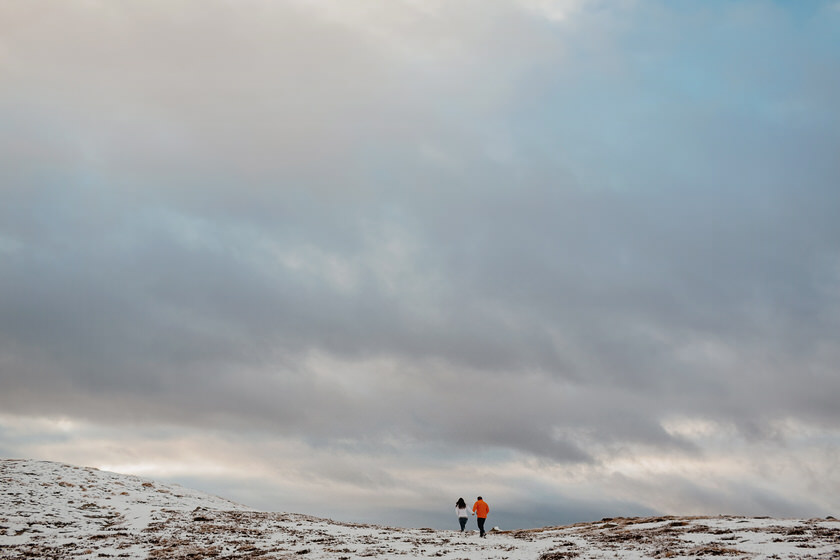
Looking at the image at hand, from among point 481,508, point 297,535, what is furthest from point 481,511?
point 297,535

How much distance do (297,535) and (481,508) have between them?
14.7 metres

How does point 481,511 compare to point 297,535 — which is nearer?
point 297,535

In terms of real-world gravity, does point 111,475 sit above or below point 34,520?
above

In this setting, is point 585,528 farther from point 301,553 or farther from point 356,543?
point 301,553

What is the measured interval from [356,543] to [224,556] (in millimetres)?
9263

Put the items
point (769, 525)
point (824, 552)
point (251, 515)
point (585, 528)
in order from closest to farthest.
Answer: point (824, 552) < point (769, 525) < point (585, 528) < point (251, 515)

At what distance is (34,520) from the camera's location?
1865 inches

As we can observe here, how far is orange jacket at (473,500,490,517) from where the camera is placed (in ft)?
164

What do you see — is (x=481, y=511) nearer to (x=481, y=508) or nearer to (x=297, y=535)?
(x=481, y=508)

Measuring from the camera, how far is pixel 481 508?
5012 cm

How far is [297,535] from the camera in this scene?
45.1m

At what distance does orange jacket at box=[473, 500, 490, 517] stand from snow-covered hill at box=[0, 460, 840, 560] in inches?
71.2

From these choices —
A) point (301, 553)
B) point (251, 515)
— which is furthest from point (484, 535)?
point (251, 515)

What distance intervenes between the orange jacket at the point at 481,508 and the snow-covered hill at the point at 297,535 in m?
1.81
